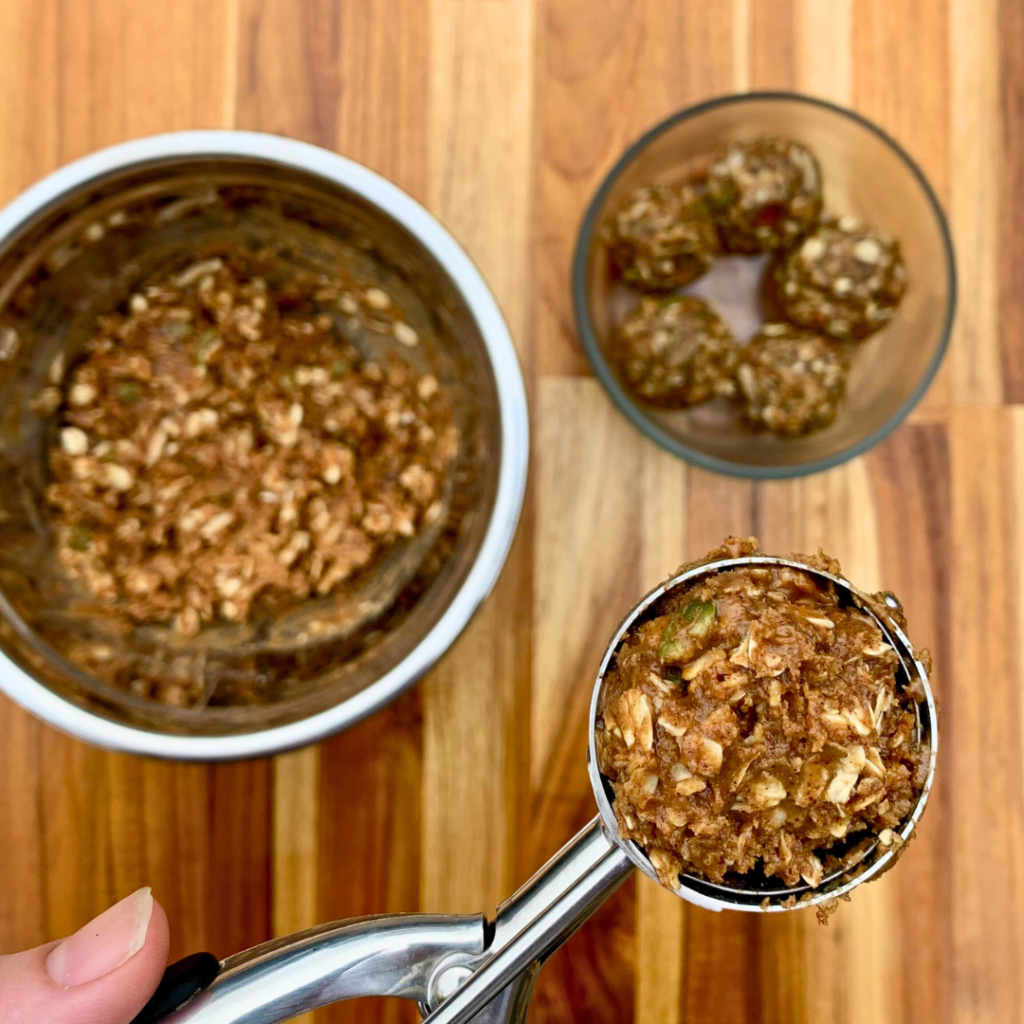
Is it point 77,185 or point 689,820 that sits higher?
point 77,185

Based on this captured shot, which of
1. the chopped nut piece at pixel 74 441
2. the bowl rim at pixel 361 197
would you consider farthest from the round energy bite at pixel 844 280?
the chopped nut piece at pixel 74 441

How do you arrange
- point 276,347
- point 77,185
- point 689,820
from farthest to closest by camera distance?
point 276,347
point 77,185
point 689,820

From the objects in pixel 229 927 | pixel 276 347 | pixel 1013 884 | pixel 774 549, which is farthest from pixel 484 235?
pixel 1013 884

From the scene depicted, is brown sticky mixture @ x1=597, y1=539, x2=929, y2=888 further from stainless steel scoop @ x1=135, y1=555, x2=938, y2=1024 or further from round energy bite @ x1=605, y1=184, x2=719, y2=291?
round energy bite @ x1=605, y1=184, x2=719, y2=291

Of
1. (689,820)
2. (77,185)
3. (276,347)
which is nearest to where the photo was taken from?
(689,820)

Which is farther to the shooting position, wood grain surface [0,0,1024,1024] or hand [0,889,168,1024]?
wood grain surface [0,0,1024,1024]

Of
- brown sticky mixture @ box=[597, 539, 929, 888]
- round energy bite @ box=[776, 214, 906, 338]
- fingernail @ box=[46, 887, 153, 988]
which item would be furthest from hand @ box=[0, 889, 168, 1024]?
round energy bite @ box=[776, 214, 906, 338]

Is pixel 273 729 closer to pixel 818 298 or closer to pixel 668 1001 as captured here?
pixel 668 1001

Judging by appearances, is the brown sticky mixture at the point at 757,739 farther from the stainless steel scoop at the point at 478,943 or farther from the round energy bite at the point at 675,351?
the round energy bite at the point at 675,351
